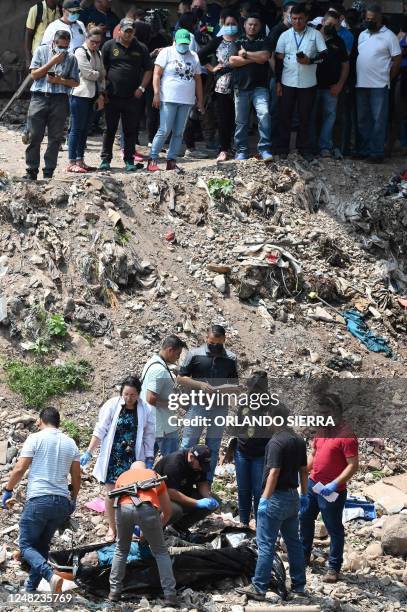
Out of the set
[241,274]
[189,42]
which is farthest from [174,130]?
[241,274]

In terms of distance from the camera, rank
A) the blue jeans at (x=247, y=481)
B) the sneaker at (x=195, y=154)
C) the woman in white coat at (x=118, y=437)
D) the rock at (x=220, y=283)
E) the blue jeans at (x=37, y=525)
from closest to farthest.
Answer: the blue jeans at (x=37, y=525)
the woman in white coat at (x=118, y=437)
the blue jeans at (x=247, y=481)
the rock at (x=220, y=283)
the sneaker at (x=195, y=154)

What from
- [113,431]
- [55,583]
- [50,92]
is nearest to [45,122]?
[50,92]

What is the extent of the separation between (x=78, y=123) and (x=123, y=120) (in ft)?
2.36

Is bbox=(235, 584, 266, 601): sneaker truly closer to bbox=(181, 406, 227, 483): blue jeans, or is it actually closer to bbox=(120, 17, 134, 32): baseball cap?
bbox=(181, 406, 227, 483): blue jeans

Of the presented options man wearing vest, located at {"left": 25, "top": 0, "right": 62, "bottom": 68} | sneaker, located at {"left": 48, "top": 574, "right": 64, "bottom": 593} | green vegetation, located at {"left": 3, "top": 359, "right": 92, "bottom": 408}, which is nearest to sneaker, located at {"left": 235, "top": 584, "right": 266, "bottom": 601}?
sneaker, located at {"left": 48, "top": 574, "right": 64, "bottom": 593}

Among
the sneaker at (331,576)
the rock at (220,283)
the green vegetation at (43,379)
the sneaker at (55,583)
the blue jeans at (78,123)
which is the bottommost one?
the sneaker at (331,576)

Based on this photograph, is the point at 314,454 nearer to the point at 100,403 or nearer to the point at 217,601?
the point at 217,601

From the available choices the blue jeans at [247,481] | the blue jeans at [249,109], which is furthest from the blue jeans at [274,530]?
the blue jeans at [249,109]

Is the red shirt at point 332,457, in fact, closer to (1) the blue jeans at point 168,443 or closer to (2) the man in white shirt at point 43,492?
(1) the blue jeans at point 168,443

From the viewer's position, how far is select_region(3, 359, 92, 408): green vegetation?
43.2 ft

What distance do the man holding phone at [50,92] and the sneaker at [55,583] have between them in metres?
6.25

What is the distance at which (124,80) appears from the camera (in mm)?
15766

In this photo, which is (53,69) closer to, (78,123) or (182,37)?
(78,123)

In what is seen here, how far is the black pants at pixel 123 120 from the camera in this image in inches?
625
